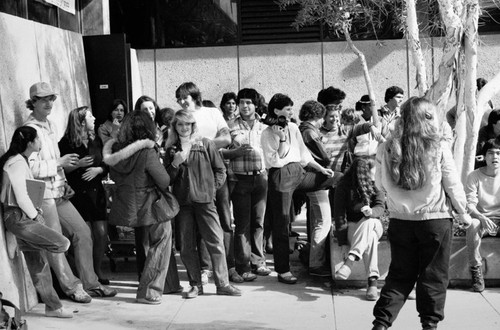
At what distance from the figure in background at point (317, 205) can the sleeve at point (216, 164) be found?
1298 millimetres

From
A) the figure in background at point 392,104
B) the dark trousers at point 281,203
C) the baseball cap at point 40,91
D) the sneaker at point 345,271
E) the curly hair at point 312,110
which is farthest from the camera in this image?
the figure in background at point 392,104

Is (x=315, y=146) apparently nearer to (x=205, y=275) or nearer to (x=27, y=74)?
(x=205, y=275)

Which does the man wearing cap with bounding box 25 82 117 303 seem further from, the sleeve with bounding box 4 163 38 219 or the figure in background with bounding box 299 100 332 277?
the figure in background with bounding box 299 100 332 277

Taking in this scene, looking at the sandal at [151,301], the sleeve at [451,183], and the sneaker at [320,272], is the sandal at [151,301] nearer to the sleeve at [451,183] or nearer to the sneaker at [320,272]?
the sneaker at [320,272]

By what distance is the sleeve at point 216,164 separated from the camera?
8656 mm

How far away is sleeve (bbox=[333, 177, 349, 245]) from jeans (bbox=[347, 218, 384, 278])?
3.2 inches

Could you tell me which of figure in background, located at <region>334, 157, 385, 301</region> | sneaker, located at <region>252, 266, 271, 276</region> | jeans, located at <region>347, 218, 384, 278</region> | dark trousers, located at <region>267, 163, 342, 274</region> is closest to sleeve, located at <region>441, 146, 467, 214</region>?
figure in background, located at <region>334, 157, 385, 301</region>

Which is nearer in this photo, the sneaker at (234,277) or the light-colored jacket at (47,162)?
the light-colored jacket at (47,162)

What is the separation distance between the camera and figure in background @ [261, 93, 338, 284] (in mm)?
9188

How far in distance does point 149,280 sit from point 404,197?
2.85 m

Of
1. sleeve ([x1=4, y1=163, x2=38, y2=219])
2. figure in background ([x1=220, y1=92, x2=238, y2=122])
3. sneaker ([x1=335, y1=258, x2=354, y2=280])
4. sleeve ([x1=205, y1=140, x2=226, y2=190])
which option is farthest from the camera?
figure in background ([x1=220, y1=92, x2=238, y2=122])

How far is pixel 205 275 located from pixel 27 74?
282 cm

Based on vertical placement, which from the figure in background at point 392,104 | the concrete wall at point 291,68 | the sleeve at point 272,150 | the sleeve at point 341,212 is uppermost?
the concrete wall at point 291,68

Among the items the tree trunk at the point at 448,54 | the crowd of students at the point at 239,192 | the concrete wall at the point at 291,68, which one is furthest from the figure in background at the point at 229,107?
the concrete wall at the point at 291,68
